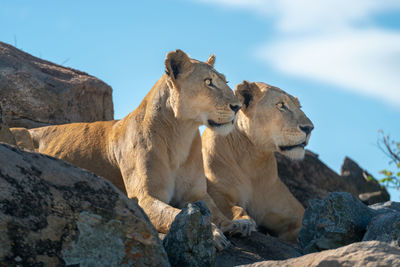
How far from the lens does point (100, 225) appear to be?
4527 millimetres

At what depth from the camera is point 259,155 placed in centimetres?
970

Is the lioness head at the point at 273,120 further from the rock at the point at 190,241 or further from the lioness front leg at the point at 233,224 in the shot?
the rock at the point at 190,241

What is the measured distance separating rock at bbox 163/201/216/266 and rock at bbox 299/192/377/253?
5.48 ft

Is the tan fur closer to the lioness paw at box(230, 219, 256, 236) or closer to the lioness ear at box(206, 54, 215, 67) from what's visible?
the lioness ear at box(206, 54, 215, 67)

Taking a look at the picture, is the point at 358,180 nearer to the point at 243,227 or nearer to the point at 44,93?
the point at 44,93

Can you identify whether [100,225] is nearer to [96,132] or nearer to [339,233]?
[339,233]

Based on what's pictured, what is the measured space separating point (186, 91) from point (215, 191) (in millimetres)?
1779

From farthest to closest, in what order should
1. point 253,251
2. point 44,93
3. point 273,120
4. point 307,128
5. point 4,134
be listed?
point 44,93 → point 273,120 → point 307,128 → point 253,251 → point 4,134

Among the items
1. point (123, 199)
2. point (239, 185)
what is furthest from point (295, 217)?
point (123, 199)

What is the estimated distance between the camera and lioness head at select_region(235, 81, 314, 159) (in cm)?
923

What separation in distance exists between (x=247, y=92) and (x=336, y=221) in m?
3.19

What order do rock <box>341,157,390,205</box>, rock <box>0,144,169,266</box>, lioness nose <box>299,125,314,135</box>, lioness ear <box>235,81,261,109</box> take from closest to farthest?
1. rock <box>0,144,169,266</box>
2. lioness nose <box>299,125,314,135</box>
3. lioness ear <box>235,81,261,109</box>
4. rock <box>341,157,390,205</box>

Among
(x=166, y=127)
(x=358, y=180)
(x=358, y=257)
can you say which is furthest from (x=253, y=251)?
(x=358, y=180)

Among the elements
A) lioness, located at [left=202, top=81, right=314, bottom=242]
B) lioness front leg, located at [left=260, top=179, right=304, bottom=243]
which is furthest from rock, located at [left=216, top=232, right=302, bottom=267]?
lioness front leg, located at [left=260, top=179, right=304, bottom=243]
